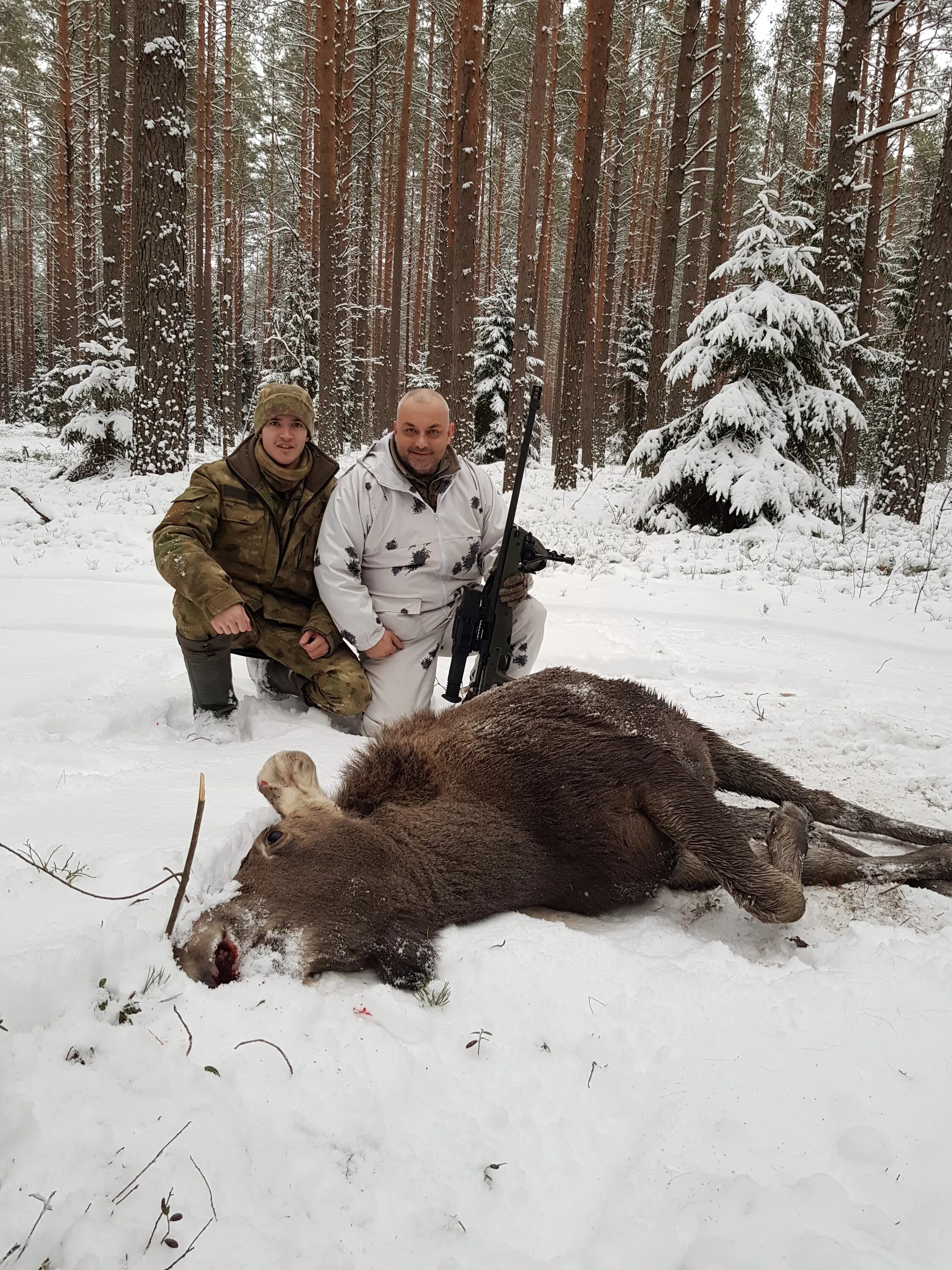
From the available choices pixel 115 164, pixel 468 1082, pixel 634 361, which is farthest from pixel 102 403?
pixel 634 361

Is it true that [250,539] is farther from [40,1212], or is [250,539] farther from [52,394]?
[52,394]

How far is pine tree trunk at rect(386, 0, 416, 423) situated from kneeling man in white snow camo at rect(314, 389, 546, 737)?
536 inches

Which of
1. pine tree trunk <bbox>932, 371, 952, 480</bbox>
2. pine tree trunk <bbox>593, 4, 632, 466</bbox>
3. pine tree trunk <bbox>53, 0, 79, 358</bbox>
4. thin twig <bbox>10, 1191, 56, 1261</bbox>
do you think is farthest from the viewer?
pine tree trunk <bbox>593, 4, 632, 466</bbox>

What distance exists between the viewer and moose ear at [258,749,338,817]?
2.35 meters

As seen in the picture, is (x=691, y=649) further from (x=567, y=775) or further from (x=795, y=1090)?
(x=795, y=1090)

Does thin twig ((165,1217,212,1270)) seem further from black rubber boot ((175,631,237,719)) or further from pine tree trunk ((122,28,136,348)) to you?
pine tree trunk ((122,28,136,348))

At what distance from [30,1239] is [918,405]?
502 inches

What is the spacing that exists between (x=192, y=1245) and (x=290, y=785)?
1.24 meters

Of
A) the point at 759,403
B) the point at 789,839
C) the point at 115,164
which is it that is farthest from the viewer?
the point at 115,164

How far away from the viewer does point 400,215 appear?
63.0 ft

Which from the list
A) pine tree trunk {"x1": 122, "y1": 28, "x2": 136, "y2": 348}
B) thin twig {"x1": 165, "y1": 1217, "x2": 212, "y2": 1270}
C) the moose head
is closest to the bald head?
the moose head

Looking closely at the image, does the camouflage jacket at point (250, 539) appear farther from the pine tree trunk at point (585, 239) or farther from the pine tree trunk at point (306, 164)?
the pine tree trunk at point (306, 164)

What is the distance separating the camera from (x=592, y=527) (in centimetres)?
1130

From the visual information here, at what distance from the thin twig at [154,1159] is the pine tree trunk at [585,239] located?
46.6 feet
